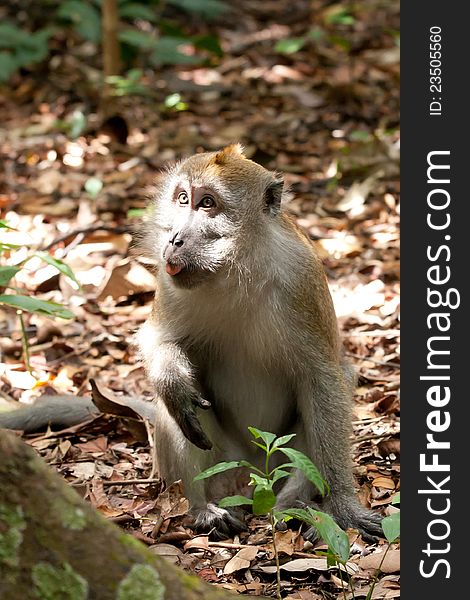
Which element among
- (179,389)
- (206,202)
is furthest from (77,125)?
(179,389)

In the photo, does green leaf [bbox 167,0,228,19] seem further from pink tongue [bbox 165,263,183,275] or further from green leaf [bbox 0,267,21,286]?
pink tongue [bbox 165,263,183,275]

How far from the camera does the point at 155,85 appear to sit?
12672 mm

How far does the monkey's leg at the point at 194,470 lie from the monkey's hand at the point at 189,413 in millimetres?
119

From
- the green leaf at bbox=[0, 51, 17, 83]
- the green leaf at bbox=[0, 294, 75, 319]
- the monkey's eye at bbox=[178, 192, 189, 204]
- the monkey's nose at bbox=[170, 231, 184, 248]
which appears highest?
the green leaf at bbox=[0, 51, 17, 83]

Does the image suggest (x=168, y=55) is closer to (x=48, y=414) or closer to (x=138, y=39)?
(x=138, y=39)

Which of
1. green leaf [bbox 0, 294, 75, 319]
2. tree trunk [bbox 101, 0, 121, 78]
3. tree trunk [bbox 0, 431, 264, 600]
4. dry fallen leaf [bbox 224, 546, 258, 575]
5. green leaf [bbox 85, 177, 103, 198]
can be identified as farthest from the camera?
tree trunk [bbox 101, 0, 121, 78]

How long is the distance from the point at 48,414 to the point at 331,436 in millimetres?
1818

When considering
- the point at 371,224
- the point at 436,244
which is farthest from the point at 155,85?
the point at 436,244

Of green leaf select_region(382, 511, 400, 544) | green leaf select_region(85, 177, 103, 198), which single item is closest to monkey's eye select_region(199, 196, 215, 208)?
green leaf select_region(382, 511, 400, 544)

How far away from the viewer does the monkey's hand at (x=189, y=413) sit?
518 centimetres

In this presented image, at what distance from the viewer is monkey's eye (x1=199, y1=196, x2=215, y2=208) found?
16.9 ft

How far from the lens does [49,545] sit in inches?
115

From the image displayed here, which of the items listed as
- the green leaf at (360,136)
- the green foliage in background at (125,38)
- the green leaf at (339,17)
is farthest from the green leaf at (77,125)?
the green leaf at (339,17)

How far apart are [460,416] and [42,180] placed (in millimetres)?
6773
